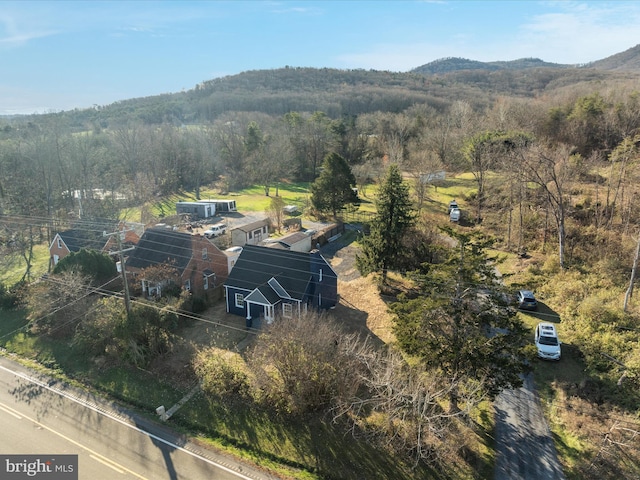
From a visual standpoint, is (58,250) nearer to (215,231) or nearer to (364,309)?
(215,231)

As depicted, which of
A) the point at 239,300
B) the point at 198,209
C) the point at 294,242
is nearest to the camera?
the point at 239,300

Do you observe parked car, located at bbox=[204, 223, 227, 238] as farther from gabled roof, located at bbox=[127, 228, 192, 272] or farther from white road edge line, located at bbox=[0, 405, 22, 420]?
white road edge line, located at bbox=[0, 405, 22, 420]

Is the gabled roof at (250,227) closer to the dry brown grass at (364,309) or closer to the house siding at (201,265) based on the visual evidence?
the house siding at (201,265)

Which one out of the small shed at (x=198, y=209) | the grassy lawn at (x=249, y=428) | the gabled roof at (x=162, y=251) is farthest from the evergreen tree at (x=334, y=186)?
the grassy lawn at (x=249, y=428)

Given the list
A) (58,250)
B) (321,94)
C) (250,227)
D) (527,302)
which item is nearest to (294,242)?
(250,227)

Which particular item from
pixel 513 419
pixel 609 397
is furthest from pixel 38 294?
pixel 609 397
